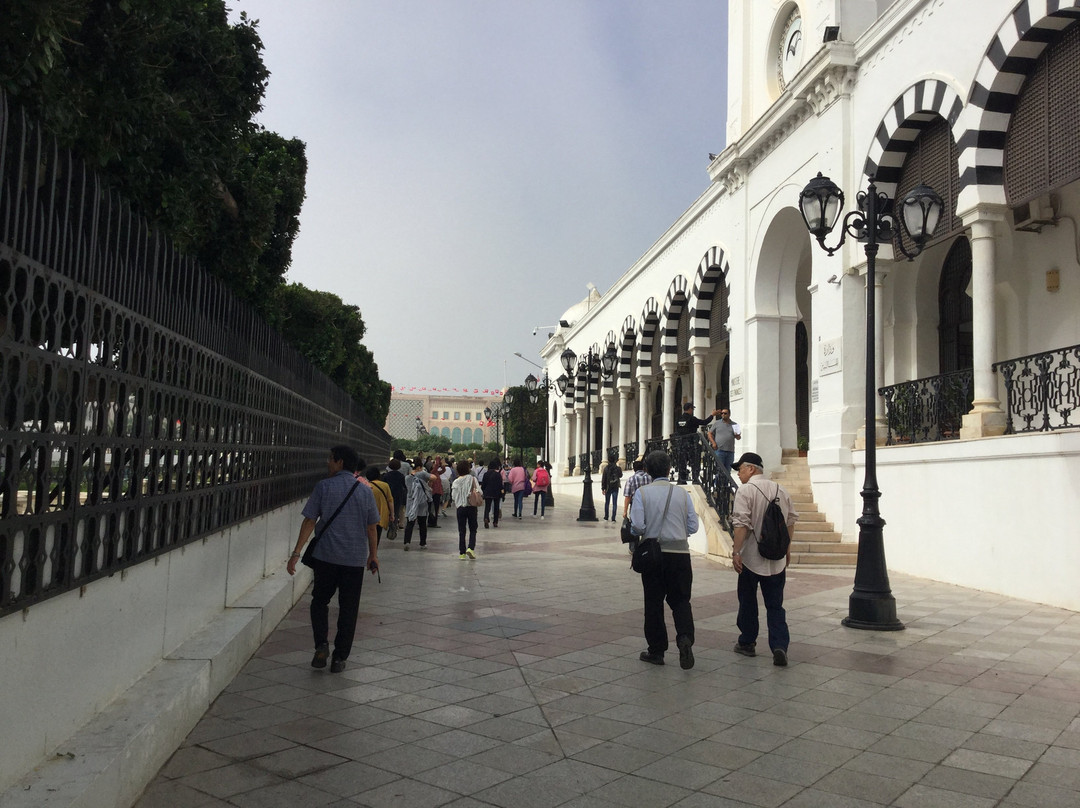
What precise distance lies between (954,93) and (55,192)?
39.1ft

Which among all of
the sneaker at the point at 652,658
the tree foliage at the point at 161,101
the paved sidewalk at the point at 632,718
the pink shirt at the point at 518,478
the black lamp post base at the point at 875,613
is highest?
the tree foliage at the point at 161,101

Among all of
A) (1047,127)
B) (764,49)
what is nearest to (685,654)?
(1047,127)

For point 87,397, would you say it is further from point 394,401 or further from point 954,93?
point 394,401

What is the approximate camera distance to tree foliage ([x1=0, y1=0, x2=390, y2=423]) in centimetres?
521

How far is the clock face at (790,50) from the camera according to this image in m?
17.9

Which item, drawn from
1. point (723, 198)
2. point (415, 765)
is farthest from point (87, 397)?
point (723, 198)

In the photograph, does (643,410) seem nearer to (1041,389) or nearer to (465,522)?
(465,522)

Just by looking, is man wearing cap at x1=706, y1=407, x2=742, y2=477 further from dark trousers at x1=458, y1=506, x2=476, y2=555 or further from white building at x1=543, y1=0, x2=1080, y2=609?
dark trousers at x1=458, y1=506, x2=476, y2=555

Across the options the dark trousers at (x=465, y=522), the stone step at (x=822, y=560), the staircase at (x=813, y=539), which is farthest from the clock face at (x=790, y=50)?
the dark trousers at (x=465, y=522)

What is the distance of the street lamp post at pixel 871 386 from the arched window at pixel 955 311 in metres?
6.80

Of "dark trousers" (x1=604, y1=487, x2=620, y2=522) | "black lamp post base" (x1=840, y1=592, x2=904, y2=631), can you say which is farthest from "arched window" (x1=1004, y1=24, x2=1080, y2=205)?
"dark trousers" (x1=604, y1=487, x2=620, y2=522)

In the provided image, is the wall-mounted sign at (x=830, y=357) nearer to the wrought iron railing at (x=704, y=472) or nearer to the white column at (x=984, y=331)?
the wrought iron railing at (x=704, y=472)

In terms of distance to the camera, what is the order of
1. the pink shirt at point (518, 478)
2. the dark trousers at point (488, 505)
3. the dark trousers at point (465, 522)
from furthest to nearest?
the pink shirt at point (518, 478)
the dark trousers at point (488, 505)
the dark trousers at point (465, 522)

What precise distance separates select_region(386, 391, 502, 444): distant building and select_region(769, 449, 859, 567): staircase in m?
132
